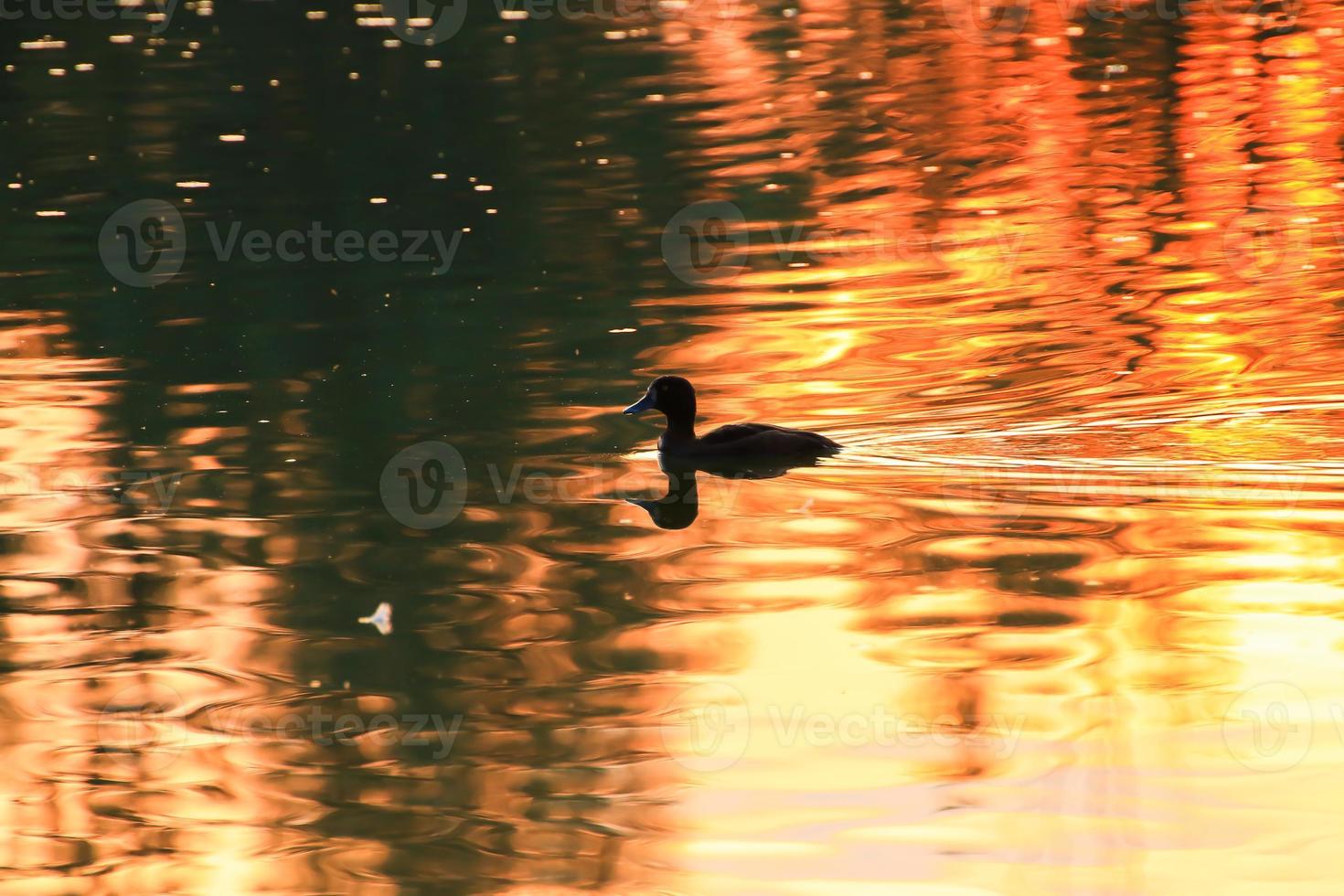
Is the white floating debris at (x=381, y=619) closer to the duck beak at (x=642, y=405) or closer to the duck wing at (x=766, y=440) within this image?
the duck wing at (x=766, y=440)

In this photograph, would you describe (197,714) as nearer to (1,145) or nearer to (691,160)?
(691,160)

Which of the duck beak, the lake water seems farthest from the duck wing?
the duck beak

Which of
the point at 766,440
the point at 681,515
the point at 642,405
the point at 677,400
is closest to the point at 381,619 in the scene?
the point at 681,515

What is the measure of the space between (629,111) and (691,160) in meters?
3.24

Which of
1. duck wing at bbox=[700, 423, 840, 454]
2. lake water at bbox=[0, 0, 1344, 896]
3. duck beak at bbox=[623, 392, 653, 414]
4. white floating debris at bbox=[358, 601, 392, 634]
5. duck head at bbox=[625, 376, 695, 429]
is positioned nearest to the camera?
lake water at bbox=[0, 0, 1344, 896]

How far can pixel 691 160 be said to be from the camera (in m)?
21.4

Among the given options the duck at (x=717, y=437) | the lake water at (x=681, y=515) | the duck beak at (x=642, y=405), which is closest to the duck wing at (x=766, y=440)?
the duck at (x=717, y=437)

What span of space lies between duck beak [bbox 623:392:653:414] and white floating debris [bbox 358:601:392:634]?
291cm

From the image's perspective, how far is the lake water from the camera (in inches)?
281

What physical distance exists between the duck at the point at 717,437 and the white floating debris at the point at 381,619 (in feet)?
8.52

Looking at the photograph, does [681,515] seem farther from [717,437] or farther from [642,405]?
[642,405]

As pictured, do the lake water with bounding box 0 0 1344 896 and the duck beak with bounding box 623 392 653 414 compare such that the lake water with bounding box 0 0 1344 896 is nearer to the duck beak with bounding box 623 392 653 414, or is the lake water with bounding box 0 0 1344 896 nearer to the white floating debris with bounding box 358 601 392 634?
the white floating debris with bounding box 358 601 392 634

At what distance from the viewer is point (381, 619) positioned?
932cm

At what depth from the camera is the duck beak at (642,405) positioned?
12000 mm
